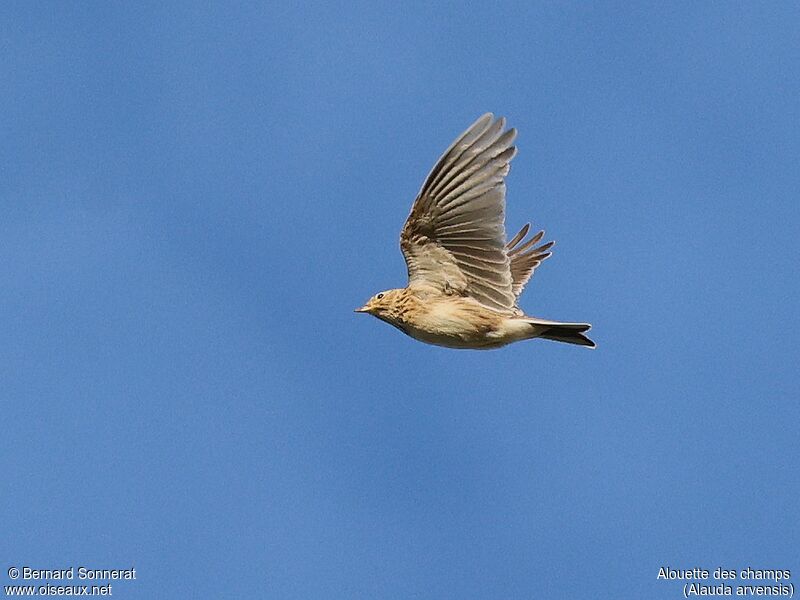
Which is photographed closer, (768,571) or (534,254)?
(768,571)

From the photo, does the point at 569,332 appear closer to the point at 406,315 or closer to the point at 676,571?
the point at 406,315

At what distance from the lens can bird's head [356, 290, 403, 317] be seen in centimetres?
1694

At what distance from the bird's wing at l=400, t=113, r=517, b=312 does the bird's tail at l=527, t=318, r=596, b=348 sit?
0.50 m

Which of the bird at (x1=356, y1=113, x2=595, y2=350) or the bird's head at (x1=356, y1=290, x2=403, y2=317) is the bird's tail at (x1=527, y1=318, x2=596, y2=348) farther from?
the bird's head at (x1=356, y1=290, x2=403, y2=317)

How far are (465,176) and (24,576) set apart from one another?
28.1 feet

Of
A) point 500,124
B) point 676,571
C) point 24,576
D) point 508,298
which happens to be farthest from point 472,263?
point 24,576

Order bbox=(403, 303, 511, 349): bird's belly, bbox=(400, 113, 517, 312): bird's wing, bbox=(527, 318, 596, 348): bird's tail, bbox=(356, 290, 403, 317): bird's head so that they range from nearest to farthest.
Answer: bbox=(400, 113, 517, 312): bird's wing
bbox=(527, 318, 596, 348): bird's tail
bbox=(403, 303, 511, 349): bird's belly
bbox=(356, 290, 403, 317): bird's head

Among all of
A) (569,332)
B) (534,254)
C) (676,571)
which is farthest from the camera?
(534,254)

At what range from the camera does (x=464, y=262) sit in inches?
654

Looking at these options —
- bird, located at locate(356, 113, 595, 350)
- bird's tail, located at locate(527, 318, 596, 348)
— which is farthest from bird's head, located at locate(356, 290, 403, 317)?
bird's tail, located at locate(527, 318, 596, 348)

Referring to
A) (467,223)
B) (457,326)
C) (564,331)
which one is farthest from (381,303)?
(564,331)

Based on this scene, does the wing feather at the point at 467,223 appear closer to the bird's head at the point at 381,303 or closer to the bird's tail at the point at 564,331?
the bird's head at the point at 381,303

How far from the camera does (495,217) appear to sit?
638 inches

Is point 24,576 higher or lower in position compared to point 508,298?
lower
